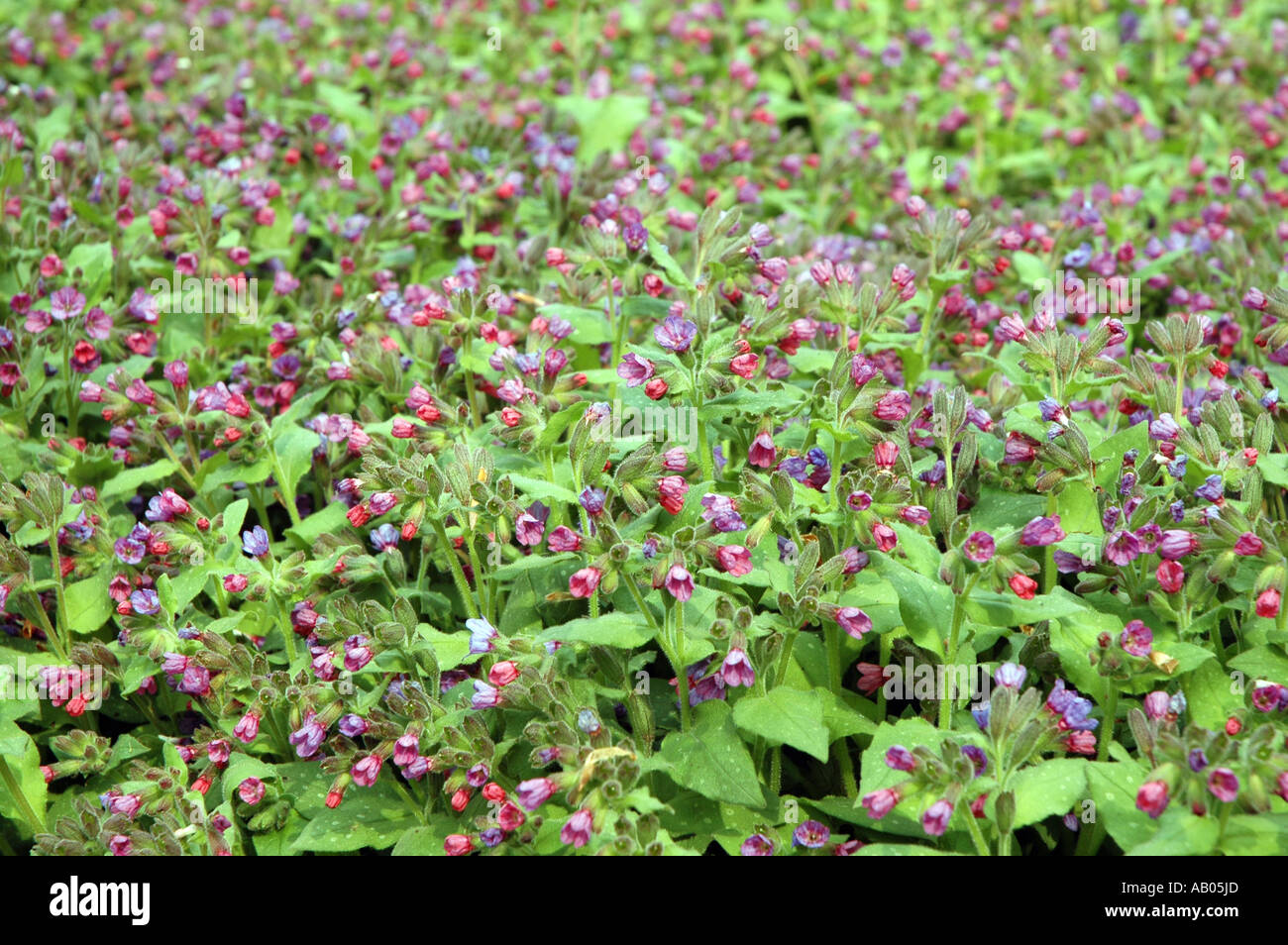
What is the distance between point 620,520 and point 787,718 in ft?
2.18

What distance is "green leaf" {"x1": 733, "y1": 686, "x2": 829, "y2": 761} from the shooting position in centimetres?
267

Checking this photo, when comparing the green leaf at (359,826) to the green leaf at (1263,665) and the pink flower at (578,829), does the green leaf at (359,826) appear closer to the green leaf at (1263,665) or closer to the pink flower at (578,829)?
the pink flower at (578,829)

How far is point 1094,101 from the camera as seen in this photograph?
249 inches

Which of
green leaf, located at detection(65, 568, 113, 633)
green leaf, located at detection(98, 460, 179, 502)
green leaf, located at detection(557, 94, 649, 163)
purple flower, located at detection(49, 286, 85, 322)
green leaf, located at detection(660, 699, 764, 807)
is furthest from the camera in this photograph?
green leaf, located at detection(557, 94, 649, 163)

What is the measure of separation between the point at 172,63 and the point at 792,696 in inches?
235

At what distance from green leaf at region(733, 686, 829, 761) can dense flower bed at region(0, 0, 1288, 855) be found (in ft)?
0.04

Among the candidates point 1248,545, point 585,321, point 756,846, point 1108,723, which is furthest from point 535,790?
point 585,321

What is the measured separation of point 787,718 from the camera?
2.74m

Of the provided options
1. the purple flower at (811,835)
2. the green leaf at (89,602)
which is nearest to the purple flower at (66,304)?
the green leaf at (89,602)

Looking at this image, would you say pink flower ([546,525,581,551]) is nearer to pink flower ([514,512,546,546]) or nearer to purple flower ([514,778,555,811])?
pink flower ([514,512,546,546])

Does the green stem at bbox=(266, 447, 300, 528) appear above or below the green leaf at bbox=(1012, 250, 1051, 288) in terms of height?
below

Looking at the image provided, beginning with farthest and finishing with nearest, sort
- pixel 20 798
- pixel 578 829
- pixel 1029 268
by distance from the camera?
1. pixel 1029 268
2. pixel 20 798
3. pixel 578 829

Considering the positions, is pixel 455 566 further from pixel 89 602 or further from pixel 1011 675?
pixel 1011 675

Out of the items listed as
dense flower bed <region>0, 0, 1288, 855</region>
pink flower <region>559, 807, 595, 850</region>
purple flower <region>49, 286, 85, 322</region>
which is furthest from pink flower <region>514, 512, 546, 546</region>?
purple flower <region>49, 286, 85, 322</region>
